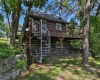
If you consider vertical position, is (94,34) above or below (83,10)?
below

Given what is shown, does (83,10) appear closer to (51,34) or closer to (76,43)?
(51,34)

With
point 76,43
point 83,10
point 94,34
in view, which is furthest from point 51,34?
point 76,43

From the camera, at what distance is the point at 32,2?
1176cm

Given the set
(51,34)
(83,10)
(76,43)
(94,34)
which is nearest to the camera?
(83,10)

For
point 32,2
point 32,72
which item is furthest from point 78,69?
point 32,2

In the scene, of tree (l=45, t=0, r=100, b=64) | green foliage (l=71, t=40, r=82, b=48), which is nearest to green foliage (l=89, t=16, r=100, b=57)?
tree (l=45, t=0, r=100, b=64)

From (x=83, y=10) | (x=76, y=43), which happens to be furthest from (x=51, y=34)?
(x=76, y=43)

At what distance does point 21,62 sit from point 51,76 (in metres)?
2.21

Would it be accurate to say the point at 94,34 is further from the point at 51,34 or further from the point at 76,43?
the point at 51,34

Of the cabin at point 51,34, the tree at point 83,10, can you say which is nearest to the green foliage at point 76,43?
the cabin at point 51,34

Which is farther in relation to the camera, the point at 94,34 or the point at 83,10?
the point at 94,34

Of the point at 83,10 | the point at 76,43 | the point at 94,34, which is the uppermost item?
the point at 83,10

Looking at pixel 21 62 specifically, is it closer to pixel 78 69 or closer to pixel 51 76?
pixel 51 76

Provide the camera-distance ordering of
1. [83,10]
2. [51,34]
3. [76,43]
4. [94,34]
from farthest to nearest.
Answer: [76,43], [94,34], [51,34], [83,10]
